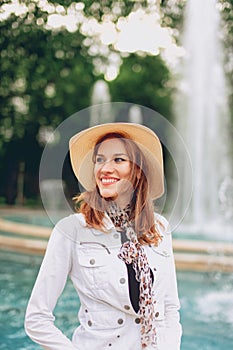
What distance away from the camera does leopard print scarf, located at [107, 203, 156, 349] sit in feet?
4.70

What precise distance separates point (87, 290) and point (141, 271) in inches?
5.3

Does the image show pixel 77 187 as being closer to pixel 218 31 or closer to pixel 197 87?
pixel 218 31

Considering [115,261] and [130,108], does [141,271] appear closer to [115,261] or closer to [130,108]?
[115,261]

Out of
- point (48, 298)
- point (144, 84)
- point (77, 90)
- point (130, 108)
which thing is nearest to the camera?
point (48, 298)

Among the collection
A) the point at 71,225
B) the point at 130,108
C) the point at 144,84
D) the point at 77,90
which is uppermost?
the point at 144,84

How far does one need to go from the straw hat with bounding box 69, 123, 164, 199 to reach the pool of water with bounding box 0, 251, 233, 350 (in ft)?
7.39

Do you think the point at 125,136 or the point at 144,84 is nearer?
the point at 125,136

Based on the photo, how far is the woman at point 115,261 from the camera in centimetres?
141

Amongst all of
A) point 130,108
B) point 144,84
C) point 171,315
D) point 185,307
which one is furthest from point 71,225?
point 144,84

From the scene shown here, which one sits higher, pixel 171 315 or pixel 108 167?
pixel 108 167

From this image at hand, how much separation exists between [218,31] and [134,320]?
9473 mm

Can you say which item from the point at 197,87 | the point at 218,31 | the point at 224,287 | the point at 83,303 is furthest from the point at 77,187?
the point at 197,87

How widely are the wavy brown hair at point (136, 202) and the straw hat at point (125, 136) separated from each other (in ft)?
0.06

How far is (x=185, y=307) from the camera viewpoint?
4.76 m
